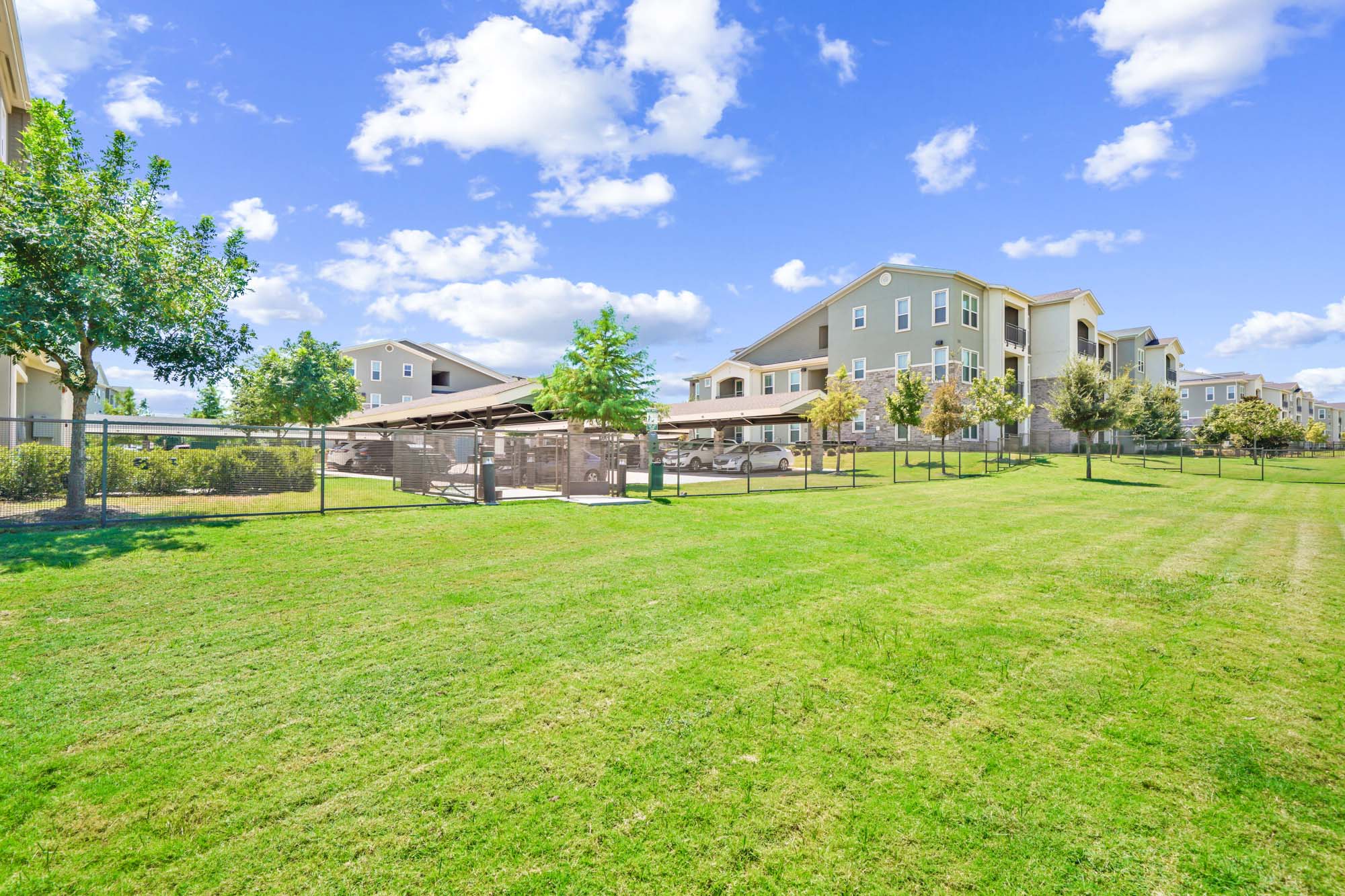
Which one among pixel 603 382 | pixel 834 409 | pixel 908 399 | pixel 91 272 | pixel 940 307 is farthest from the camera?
pixel 940 307

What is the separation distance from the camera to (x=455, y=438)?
58.8ft

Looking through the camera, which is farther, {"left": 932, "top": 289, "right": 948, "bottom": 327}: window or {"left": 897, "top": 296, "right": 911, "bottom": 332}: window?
{"left": 897, "top": 296, "right": 911, "bottom": 332}: window

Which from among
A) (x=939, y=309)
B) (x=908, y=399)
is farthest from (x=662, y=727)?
(x=939, y=309)

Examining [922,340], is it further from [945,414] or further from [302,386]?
[302,386]

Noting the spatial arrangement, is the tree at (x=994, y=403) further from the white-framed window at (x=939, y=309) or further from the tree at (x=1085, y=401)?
the white-framed window at (x=939, y=309)

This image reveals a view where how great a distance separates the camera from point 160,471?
12086 mm

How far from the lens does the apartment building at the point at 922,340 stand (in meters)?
37.2

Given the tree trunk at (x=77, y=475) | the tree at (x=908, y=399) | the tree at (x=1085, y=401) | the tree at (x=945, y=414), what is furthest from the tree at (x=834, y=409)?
the tree trunk at (x=77, y=475)

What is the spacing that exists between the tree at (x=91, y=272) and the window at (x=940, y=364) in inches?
1354

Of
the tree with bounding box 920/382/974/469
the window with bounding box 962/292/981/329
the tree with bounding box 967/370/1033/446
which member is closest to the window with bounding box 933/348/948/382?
the tree with bounding box 967/370/1033/446

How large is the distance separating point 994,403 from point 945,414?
3113 mm

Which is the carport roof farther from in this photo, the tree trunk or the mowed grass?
the mowed grass

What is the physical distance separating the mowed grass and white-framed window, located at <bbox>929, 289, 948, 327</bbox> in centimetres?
3079

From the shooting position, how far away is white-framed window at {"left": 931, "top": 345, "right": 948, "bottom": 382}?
3622 cm
